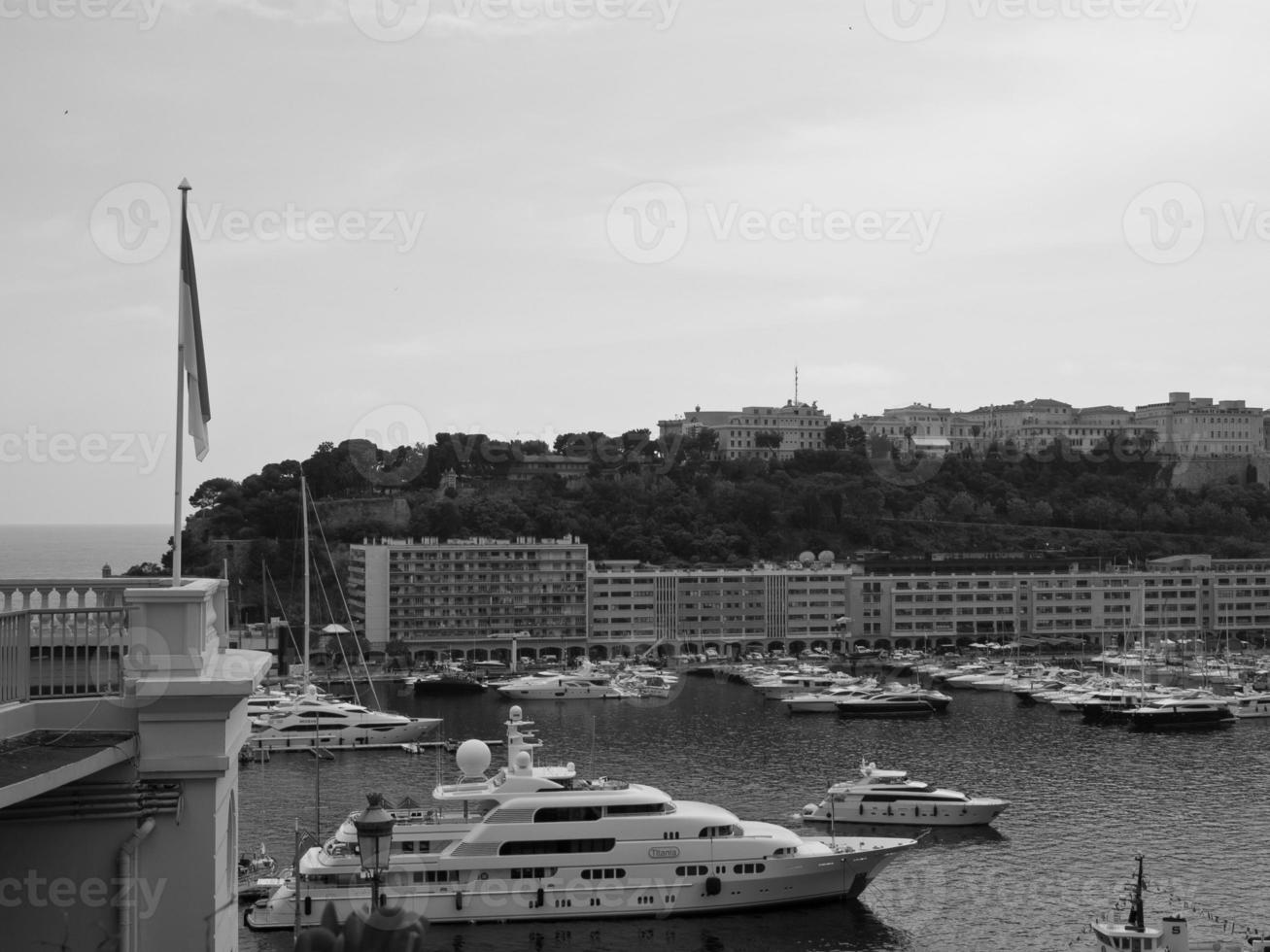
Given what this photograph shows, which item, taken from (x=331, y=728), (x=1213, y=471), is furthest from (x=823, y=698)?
(x=1213, y=471)

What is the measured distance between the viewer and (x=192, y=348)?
4.75 m

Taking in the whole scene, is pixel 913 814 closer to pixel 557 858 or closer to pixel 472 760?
pixel 557 858

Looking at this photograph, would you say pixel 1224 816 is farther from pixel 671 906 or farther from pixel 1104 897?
pixel 671 906

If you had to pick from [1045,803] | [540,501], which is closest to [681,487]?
[540,501]

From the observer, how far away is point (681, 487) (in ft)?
255

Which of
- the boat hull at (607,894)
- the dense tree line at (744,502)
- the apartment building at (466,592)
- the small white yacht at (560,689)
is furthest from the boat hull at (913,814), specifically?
the dense tree line at (744,502)

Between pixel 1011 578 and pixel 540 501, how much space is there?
2283cm

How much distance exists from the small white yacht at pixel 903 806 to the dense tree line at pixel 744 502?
38.9 m

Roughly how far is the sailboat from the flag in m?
32.0

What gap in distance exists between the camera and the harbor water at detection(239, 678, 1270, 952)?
1992cm

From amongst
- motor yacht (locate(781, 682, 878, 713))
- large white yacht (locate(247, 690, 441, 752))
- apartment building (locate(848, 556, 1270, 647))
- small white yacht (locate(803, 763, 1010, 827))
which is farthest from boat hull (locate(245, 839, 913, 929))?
apartment building (locate(848, 556, 1270, 647))

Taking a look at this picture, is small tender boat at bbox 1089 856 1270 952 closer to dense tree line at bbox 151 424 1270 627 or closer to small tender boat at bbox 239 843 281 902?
small tender boat at bbox 239 843 281 902

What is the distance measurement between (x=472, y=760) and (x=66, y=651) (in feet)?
56.8

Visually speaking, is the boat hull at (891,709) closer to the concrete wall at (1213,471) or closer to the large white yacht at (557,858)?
the large white yacht at (557,858)
